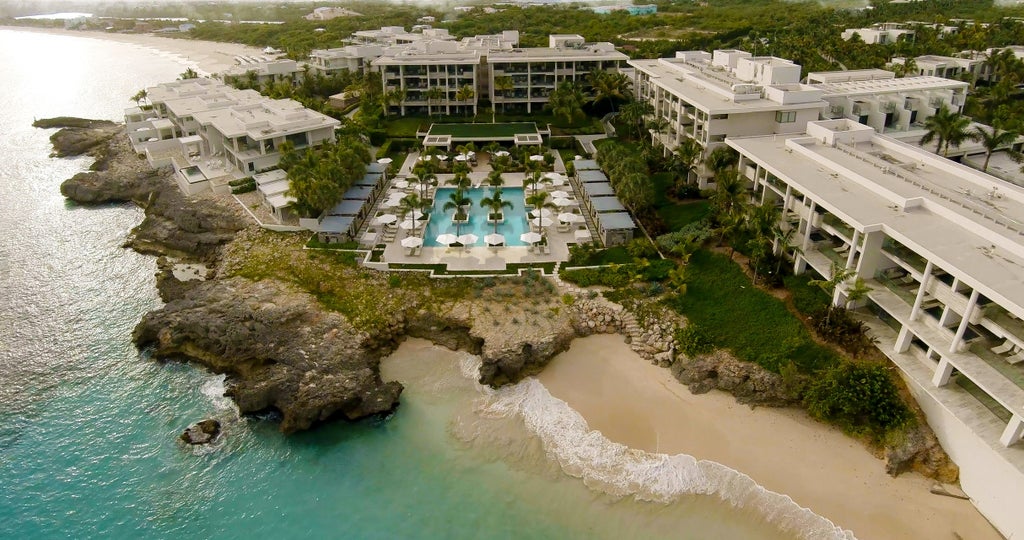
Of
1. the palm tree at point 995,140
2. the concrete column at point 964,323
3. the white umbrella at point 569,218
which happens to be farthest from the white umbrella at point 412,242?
the palm tree at point 995,140

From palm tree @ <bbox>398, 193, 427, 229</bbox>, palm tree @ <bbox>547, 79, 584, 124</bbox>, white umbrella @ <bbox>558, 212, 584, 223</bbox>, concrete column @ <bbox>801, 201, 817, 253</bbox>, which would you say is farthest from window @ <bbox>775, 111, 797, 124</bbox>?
palm tree @ <bbox>398, 193, 427, 229</bbox>

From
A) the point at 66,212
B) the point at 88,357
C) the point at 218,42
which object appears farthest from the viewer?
the point at 218,42

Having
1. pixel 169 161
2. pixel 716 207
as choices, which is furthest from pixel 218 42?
pixel 716 207

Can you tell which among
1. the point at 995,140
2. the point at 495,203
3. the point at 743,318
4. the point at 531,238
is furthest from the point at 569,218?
the point at 995,140

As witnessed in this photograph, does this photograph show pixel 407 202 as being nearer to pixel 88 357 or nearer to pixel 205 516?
pixel 88 357

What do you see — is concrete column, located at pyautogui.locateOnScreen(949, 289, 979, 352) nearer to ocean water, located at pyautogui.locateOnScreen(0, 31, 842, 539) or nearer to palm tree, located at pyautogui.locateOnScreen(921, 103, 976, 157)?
ocean water, located at pyautogui.locateOnScreen(0, 31, 842, 539)

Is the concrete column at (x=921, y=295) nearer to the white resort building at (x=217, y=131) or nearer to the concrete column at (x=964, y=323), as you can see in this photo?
the concrete column at (x=964, y=323)
